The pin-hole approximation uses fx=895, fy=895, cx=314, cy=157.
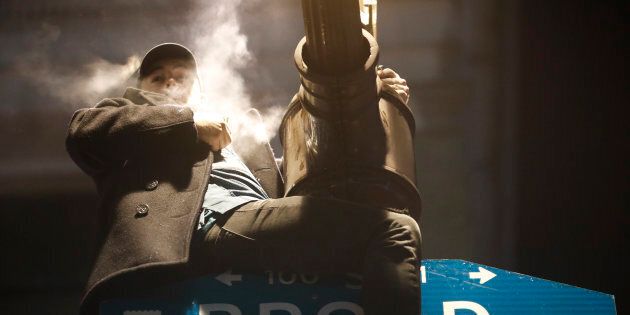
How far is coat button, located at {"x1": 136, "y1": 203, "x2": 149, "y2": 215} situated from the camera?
130 inches

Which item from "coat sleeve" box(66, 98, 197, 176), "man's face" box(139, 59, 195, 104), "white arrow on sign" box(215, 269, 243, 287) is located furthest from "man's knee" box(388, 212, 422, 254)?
"man's face" box(139, 59, 195, 104)

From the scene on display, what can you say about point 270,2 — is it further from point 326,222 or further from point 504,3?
point 326,222

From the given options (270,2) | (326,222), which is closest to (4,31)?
(270,2)

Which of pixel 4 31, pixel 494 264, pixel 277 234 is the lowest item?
pixel 277 234

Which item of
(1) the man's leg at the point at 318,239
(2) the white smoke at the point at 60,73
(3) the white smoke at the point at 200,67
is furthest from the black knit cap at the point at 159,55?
(2) the white smoke at the point at 60,73

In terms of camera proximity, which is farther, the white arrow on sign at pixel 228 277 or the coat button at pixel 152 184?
the coat button at pixel 152 184

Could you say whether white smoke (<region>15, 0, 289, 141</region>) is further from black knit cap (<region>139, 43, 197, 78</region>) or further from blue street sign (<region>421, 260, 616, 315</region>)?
blue street sign (<region>421, 260, 616, 315</region>)

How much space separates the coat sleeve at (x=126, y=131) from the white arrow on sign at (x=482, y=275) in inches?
47.7

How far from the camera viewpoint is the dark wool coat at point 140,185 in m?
3.19

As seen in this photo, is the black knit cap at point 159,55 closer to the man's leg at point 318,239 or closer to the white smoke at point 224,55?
the white smoke at point 224,55

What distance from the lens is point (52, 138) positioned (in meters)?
5.96

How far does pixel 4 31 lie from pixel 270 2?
170cm

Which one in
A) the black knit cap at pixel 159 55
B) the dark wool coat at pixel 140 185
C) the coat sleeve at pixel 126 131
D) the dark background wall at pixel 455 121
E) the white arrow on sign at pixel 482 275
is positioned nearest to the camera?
the dark wool coat at pixel 140 185

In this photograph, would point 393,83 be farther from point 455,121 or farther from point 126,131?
point 455,121
